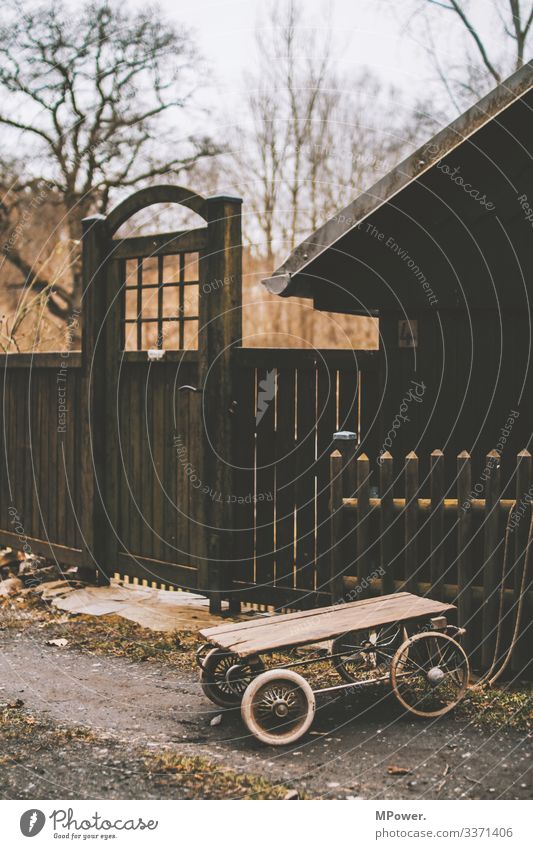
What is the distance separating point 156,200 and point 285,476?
2.61 metres

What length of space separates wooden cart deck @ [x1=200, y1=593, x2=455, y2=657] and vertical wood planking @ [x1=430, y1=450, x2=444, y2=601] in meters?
0.25

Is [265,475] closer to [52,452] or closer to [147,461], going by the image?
[147,461]

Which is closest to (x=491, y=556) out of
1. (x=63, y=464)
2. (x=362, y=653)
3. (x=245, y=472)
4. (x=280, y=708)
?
(x=362, y=653)

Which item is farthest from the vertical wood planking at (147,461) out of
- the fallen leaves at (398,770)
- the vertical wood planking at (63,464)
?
the fallen leaves at (398,770)

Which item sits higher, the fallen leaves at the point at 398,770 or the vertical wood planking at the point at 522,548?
the vertical wood planking at the point at 522,548

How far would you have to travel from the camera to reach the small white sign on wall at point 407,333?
589cm

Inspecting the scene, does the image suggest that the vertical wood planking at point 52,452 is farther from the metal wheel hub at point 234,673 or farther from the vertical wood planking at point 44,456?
the metal wheel hub at point 234,673

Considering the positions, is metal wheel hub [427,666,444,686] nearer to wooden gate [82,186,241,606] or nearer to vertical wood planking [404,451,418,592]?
vertical wood planking [404,451,418,592]

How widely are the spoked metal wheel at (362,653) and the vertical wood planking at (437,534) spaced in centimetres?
37

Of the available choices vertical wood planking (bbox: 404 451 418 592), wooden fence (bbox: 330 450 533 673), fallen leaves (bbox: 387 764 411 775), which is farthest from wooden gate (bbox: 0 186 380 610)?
fallen leaves (bbox: 387 764 411 775)

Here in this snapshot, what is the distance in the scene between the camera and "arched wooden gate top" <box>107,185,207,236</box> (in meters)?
6.94

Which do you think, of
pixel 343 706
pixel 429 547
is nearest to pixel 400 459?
pixel 429 547

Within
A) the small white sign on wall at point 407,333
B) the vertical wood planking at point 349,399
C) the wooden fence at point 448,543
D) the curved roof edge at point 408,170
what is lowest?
the wooden fence at point 448,543

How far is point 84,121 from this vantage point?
49.7ft
